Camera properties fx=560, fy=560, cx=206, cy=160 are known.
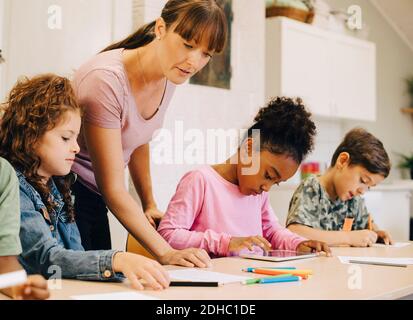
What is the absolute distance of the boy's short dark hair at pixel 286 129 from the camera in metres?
1.60

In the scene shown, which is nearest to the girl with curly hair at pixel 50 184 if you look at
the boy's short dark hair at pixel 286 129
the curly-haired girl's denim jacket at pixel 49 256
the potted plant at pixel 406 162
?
the curly-haired girl's denim jacket at pixel 49 256

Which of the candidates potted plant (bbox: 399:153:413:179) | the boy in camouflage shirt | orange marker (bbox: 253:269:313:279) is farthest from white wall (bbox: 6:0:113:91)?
potted plant (bbox: 399:153:413:179)

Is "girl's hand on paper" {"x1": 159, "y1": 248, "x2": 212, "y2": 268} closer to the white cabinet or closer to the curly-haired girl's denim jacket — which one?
the curly-haired girl's denim jacket

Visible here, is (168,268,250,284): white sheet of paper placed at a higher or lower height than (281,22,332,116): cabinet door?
lower

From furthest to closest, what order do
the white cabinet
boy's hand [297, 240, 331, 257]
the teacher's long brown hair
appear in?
the white cabinet
boy's hand [297, 240, 331, 257]
the teacher's long brown hair

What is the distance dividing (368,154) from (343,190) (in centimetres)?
17

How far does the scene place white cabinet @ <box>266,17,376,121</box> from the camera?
365 centimetres

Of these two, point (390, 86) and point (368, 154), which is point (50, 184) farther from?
point (390, 86)

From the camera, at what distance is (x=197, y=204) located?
5.28ft

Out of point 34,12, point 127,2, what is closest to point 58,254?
point 34,12

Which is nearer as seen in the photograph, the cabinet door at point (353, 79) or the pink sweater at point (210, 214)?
the pink sweater at point (210, 214)

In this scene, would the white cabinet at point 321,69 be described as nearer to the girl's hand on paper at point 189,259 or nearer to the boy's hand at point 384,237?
the boy's hand at point 384,237

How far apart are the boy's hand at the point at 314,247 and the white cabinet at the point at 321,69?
2158 millimetres

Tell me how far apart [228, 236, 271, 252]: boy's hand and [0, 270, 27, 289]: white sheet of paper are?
Answer: 0.63 meters
